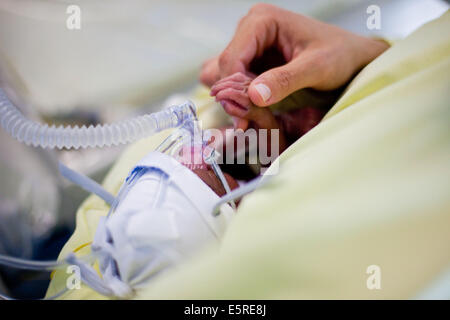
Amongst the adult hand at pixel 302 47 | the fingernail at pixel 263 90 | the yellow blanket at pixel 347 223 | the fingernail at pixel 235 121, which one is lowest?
the yellow blanket at pixel 347 223

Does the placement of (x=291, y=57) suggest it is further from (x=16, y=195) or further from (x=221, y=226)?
(x=16, y=195)

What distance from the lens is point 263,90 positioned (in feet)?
1.86

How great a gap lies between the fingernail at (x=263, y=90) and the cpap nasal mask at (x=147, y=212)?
116mm

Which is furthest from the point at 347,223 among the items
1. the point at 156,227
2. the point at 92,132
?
the point at 92,132

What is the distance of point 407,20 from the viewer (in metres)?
1.01

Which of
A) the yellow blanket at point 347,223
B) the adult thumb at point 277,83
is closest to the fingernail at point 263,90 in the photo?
the adult thumb at point 277,83

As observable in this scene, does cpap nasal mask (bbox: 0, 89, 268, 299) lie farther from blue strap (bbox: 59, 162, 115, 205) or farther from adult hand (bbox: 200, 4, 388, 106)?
adult hand (bbox: 200, 4, 388, 106)

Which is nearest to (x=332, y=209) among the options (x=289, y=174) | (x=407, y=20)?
(x=289, y=174)

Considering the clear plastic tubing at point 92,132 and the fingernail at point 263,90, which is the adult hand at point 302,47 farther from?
the clear plastic tubing at point 92,132

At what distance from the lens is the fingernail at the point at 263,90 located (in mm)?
566

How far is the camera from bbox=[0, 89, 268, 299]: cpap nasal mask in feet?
1.41

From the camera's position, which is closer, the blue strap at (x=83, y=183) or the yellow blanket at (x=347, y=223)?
the yellow blanket at (x=347, y=223)

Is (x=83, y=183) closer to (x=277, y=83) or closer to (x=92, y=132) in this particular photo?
(x=92, y=132)

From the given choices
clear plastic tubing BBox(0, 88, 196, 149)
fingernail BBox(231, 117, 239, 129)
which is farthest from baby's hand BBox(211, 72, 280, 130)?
clear plastic tubing BBox(0, 88, 196, 149)
